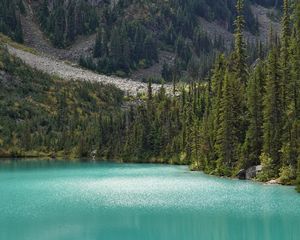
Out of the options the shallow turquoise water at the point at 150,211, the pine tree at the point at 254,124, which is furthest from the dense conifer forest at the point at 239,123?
the shallow turquoise water at the point at 150,211

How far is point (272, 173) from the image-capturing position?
3386 inches

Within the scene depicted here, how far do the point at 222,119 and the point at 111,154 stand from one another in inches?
3113

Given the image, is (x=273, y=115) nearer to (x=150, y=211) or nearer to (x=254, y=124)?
(x=254, y=124)

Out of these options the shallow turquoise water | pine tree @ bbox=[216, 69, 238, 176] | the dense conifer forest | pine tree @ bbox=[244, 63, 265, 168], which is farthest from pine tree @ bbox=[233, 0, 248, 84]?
the shallow turquoise water

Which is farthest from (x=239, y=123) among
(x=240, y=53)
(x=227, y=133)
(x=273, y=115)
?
(x=240, y=53)

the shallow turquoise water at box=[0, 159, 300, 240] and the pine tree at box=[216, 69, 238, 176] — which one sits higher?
the pine tree at box=[216, 69, 238, 176]

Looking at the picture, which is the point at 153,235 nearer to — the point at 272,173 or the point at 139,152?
the point at 272,173

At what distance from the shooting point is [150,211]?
57.3m

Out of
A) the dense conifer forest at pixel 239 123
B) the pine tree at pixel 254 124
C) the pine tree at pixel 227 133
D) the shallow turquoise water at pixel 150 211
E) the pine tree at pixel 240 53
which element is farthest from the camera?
the pine tree at pixel 240 53

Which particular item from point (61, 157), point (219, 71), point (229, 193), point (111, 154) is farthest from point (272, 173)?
point (61, 157)

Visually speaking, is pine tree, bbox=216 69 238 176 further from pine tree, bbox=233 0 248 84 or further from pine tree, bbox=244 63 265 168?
pine tree, bbox=233 0 248 84

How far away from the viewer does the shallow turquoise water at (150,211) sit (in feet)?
154

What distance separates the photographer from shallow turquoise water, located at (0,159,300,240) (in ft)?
154

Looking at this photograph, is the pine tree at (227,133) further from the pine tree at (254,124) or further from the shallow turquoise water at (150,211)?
the shallow turquoise water at (150,211)
